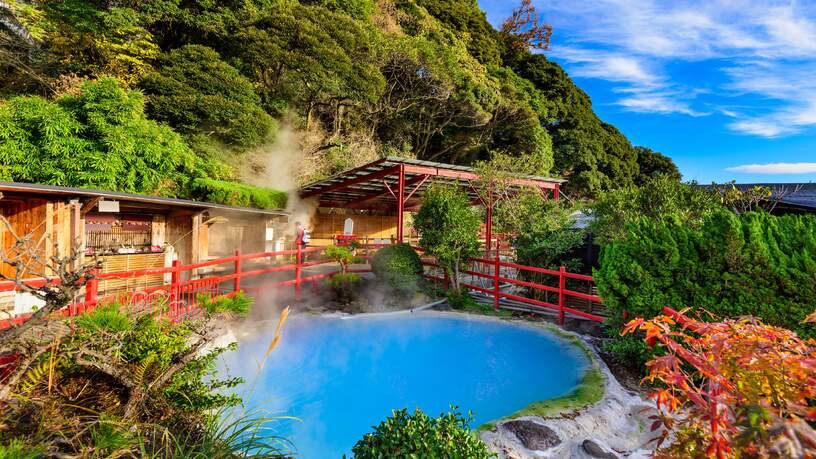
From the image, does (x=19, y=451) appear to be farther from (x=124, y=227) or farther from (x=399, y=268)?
(x=124, y=227)

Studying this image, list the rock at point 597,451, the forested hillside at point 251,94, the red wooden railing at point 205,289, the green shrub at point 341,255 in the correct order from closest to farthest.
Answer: the rock at point 597,451, the red wooden railing at point 205,289, the green shrub at point 341,255, the forested hillside at point 251,94

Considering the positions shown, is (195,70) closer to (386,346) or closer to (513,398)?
(386,346)

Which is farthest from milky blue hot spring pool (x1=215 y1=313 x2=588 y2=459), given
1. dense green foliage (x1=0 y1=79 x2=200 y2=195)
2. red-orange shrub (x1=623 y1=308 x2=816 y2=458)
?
dense green foliage (x1=0 y1=79 x2=200 y2=195)

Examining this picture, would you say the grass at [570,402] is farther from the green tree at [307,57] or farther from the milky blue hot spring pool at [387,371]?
the green tree at [307,57]

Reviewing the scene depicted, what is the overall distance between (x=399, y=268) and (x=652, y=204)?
5754 millimetres

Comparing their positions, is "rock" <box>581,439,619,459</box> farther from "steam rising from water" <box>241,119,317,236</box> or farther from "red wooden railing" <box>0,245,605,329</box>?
"steam rising from water" <box>241,119,317,236</box>

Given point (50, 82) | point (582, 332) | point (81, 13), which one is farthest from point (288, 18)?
point (582, 332)

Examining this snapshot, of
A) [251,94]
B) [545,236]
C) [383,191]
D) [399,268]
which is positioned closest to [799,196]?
[545,236]

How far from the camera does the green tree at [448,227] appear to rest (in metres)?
9.67

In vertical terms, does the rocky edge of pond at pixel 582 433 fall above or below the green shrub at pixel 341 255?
below

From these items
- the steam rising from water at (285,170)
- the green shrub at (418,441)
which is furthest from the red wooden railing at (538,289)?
the steam rising from water at (285,170)

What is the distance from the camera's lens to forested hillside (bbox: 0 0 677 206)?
11.1 metres

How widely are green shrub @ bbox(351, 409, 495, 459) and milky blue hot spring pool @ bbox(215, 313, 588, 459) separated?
5.65 ft

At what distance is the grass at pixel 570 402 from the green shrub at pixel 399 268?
5.18 meters
